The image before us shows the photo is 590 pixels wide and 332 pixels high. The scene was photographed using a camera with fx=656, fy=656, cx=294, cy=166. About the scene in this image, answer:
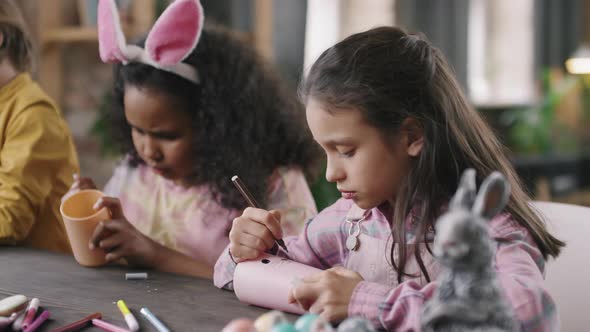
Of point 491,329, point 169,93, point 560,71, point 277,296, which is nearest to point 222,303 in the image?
point 277,296

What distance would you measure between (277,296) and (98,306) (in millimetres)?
241

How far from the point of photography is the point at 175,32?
120 centimetres

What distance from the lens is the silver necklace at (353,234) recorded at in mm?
998

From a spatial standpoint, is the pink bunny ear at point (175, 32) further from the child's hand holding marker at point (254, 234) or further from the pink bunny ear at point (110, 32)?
the child's hand holding marker at point (254, 234)

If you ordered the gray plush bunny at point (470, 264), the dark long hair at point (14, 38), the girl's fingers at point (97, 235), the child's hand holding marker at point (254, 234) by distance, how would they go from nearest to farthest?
the gray plush bunny at point (470, 264), the child's hand holding marker at point (254, 234), the girl's fingers at point (97, 235), the dark long hair at point (14, 38)

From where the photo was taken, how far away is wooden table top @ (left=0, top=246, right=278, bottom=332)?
83 cm

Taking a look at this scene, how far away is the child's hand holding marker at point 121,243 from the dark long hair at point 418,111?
15.7 inches

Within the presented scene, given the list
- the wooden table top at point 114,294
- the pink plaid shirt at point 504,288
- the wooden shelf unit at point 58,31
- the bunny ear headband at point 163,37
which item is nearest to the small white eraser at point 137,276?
the wooden table top at point 114,294

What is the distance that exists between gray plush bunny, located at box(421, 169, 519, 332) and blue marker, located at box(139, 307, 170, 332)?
1.13 feet

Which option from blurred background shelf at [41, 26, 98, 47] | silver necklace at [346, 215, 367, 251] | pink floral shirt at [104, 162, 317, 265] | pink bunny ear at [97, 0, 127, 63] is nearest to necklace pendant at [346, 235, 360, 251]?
silver necklace at [346, 215, 367, 251]

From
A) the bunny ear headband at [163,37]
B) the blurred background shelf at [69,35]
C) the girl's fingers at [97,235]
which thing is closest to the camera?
the girl's fingers at [97,235]

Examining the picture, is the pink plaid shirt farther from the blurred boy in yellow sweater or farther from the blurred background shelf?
the blurred background shelf

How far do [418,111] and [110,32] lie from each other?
2.14 ft

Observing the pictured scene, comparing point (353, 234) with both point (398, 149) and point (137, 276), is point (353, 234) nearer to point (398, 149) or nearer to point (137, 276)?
point (398, 149)
